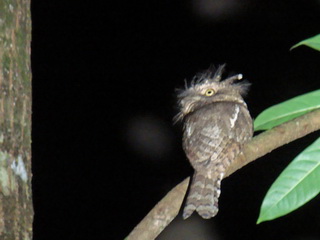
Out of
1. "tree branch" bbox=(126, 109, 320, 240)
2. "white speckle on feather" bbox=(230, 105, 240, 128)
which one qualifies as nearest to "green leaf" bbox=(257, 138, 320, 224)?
"tree branch" bbox=(126, 109, 320, 240)

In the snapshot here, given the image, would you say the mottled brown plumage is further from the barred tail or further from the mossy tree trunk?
the mossy tree trunk

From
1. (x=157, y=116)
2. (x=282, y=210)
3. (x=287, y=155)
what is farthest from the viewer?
(x=157, y=116)

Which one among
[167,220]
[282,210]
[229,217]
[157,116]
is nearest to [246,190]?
[229,217]

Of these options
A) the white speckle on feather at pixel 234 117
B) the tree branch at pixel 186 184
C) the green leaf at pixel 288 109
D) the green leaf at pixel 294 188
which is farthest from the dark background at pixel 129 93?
the green leaf at pixel 294 188

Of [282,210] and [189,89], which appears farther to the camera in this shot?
Answer: [189,89]

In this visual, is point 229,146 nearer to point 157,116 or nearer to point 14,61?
point 14,61

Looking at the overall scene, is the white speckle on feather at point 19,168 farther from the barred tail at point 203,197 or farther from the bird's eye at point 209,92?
the bird's eye at point 209,92

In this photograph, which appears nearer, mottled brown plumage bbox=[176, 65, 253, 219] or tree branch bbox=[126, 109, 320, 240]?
tree branch bbox=[126, 109, 320, 240]
